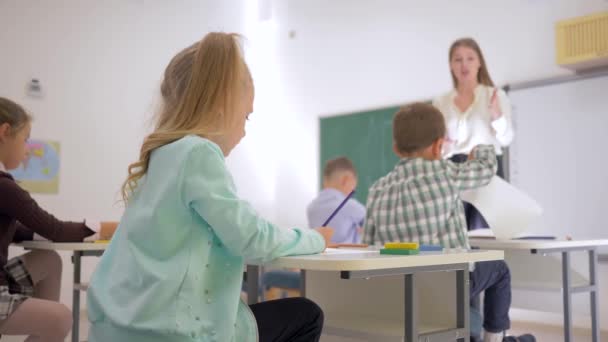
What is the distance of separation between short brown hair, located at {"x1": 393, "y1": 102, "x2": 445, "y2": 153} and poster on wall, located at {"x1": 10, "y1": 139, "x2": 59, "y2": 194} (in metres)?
3.73

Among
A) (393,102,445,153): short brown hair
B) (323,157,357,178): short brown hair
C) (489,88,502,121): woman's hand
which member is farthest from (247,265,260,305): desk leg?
(323,157,357,178): short brown hair

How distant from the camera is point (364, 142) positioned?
5.94m

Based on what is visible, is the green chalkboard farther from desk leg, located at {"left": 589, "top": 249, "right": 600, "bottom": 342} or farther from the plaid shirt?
the plaid shirt

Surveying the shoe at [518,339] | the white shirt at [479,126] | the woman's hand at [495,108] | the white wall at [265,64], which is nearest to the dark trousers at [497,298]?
the shoe at [518,339]

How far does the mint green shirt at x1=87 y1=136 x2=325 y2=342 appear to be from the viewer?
120 centimetres

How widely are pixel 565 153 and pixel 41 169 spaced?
4038 mm

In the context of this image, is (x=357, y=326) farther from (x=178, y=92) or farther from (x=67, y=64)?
(x=67, y=64)

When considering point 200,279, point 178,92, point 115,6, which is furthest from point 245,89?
point 115,6

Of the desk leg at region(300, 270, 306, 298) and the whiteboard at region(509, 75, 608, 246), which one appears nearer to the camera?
the desk leg at region(300, 270, 306, 298)

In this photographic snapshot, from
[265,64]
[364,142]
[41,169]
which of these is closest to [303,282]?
[41,169]

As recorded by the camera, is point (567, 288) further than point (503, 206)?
Yes

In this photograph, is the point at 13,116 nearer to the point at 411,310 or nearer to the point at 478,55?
the point at 411,310

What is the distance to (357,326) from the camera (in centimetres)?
181

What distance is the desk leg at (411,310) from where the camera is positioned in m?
1.51
